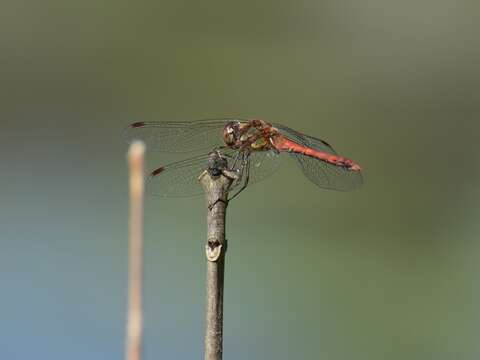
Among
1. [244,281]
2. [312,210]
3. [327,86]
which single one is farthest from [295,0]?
[244,281]

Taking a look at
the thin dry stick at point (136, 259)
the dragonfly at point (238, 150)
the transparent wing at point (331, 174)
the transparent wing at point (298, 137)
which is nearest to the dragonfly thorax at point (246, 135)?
the dragonfly at point (238, 150)

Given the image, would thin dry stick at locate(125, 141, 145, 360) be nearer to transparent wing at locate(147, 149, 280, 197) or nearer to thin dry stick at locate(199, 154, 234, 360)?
thin dry stick at locate(199, 154, 234, 360)

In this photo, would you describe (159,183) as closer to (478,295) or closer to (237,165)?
(237,165)

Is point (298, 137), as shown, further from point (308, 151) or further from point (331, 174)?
point (331, 174)

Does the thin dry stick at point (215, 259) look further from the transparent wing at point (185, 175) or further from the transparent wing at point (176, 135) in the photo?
the transparent wing at point (176, 135)

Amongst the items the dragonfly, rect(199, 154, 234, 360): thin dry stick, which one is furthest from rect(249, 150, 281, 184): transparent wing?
rect(199, 154, 234, 360): thin dry stick

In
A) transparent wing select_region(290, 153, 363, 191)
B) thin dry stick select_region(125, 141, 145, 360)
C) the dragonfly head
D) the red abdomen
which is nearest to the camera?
thin dry stick select_region(125, 141, 145, 360)

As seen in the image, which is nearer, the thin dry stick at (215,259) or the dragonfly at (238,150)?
the thin dry stick at (215,259)

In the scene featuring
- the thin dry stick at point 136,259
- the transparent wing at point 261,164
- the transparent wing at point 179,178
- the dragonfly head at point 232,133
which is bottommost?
the thin dry stick at point 136,259
